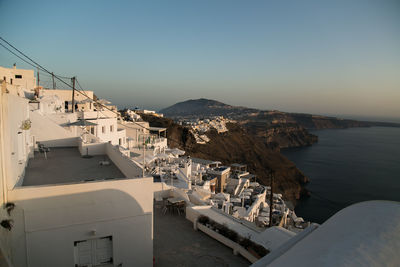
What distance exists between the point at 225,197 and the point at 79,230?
15.3m

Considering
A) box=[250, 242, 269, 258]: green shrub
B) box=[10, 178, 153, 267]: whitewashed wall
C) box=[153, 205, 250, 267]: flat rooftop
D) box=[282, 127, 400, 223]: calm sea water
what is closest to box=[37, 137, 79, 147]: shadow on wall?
box=[153, 205, 250, 267]: flat rooftop

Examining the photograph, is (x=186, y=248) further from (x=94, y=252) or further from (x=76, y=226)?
(x=76, y=226)

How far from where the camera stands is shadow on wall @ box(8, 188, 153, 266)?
13.8ft

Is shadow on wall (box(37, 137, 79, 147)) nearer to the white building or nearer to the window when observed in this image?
the white building

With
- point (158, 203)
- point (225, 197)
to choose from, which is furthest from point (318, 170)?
point (158, 203)

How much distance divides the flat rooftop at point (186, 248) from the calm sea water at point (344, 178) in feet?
111

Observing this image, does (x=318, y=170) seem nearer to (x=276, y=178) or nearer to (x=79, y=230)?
(x=276, y=178)

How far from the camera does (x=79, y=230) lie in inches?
180

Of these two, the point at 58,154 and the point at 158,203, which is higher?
the point at 58,154

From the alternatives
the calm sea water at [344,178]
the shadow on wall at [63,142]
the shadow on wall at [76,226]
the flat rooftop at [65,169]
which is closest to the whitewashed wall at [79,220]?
the shadow on wall at [76,226]

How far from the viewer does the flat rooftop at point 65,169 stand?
5738mm

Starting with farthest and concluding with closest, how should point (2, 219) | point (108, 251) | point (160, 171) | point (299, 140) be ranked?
point (299, 140) → point (160, 171) → point (108, 251) → point (2, 219)

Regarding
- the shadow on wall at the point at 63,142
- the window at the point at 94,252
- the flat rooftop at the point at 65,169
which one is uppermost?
the shadow on wall at the point at 63,142

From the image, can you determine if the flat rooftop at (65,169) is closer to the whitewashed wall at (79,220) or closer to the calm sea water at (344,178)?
the whitewashed wall at (79,220)
